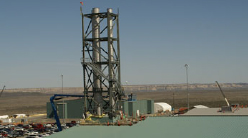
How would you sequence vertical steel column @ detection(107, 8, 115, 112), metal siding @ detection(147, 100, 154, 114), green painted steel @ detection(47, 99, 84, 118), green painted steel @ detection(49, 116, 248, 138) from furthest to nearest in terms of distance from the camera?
metal siding @ detection(147, 100, 154, 114) < green painted steel @ detection(47, 99, 84, 118) < vertical steel column @ detection(107, 8, 115, 112) < green painted steel @ detection(49, 116, 248, 138)

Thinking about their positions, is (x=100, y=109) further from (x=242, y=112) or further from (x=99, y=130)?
(x=242, y=112)

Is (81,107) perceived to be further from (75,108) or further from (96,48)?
(96,48)

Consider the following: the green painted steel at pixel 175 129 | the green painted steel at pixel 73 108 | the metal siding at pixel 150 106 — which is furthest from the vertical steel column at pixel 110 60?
the metal siding at pixel 150 106

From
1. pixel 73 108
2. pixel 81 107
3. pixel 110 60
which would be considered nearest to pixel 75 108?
pixel 73 108

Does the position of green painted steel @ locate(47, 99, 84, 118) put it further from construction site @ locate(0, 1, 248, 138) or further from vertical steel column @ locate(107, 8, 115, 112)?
vertical steel column @ locate(107, 8, 115, 112)

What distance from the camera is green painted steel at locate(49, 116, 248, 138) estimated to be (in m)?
36.2

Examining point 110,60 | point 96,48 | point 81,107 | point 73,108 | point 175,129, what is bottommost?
point 73,108

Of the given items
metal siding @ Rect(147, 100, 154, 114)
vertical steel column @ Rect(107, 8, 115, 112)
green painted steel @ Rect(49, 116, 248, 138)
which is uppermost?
vertical steel column @ Rect(107, 8, 115, 112)

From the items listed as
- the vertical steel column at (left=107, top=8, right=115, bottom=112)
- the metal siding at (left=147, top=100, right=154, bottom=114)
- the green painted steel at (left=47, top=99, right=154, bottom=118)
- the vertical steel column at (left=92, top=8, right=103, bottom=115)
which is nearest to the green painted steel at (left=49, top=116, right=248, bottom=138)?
the vertical steel column at (left=107, top=8, right=115, bottom=112)

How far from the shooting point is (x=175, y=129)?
127ft

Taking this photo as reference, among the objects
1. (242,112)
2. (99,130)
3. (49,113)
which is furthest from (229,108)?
(49,113)

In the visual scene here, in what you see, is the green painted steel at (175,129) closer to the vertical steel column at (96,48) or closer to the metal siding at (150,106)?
the vertical steel column at (96,48)

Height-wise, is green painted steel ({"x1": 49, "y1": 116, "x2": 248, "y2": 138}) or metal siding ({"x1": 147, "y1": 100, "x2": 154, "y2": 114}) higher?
green painted steel ({"x1": 49, "y1": 116, "x2": 248, "y2": 138})

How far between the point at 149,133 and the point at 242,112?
2403 centimetres
